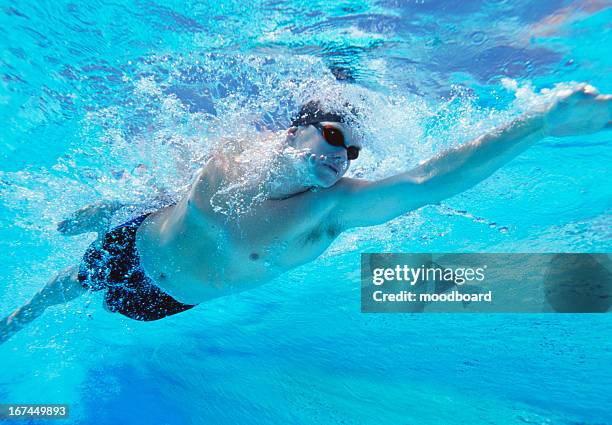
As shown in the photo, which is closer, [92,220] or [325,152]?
[325,152]

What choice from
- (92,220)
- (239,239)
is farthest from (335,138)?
(92,220)

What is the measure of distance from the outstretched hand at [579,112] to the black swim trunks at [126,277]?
4826 mm

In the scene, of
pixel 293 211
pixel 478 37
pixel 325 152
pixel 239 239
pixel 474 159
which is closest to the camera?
pixel 474 159

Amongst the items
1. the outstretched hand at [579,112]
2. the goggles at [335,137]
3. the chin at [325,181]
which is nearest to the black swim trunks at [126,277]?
the chin at [325,181]

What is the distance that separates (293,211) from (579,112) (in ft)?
8.41

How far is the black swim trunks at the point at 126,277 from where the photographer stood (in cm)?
536

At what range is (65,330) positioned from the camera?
1819 cm

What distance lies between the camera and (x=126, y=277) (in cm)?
547

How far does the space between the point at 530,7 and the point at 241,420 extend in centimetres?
2658

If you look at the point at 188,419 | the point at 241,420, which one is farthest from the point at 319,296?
the point at 188,419

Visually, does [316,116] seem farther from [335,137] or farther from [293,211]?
[293,211]

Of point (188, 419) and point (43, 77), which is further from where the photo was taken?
point (188, 419)

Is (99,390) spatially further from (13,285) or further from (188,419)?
(13,285)

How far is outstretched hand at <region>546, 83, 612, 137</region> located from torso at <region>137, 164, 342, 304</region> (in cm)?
201
